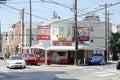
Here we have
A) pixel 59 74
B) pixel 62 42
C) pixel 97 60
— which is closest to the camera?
pixel 59 74

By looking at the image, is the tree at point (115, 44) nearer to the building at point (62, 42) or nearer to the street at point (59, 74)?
the building at point (62, 42)

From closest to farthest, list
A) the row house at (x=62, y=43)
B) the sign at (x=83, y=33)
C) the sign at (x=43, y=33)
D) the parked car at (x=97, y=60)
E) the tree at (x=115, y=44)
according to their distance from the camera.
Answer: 1. the parked car at (x=97, y=60)
2. the sign at (x=83, y=33)
3. the row house at (x=62, y=43)
4. the sign at (x=43, y=33)
5. the tree at (x=115, y=44)

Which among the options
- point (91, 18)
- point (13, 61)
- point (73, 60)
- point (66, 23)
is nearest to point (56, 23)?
point (66, 23)

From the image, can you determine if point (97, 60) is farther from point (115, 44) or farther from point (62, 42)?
point (115, 44)

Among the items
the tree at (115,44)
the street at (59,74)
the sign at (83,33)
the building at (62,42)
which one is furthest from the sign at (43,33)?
the tree at (115,44)

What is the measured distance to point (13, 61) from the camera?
45406mm

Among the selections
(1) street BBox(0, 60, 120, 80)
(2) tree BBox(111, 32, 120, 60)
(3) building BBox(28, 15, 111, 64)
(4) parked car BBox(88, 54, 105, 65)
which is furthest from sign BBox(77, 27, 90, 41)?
(2) tree BBox(111, 32, 120, 60)

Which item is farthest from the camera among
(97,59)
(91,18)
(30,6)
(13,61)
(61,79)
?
(91,18)

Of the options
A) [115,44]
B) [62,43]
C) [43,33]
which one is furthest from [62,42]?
[115,44]

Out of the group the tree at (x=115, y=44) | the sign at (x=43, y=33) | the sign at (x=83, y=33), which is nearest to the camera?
the sign at (x=83, y=33)

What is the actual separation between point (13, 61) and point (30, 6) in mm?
25440

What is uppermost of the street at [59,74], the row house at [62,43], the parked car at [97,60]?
the row house at [62,43]

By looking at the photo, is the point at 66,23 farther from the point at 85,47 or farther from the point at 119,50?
the point at 119,50

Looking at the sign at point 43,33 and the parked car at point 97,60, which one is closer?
the parked car at point 97,60
